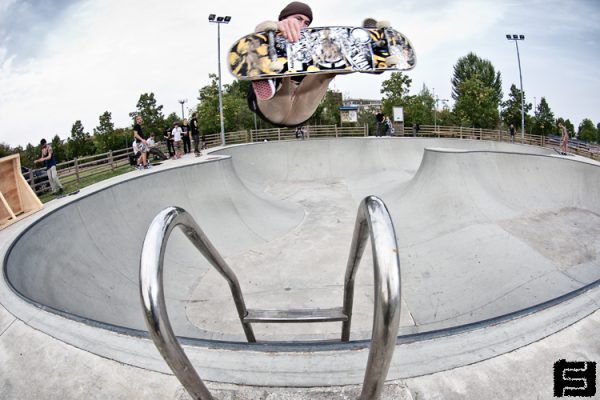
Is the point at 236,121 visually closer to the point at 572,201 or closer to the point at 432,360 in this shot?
the point at 572,201

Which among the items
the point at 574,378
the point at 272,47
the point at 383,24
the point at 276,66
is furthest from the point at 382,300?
the point at 383,24

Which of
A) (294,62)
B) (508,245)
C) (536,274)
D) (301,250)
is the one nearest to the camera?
(294,62)

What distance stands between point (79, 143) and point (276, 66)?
57.0 metres

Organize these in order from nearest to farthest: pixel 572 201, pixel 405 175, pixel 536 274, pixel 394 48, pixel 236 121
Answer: pixel 394 48 → pixel 536 274 → pixel 572 201 → pixel 405 175 → pixel 236 121

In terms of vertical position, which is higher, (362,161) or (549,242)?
(362,161)

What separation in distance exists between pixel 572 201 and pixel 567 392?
403 inches

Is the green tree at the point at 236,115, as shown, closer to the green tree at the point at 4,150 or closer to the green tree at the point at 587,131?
the green tree at the point at 4,150

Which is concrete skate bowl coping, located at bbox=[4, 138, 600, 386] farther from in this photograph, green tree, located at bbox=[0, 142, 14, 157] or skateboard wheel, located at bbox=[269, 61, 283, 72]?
green tree, located at bbox=[0, 142, 14, 157]

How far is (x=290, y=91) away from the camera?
13.4 feet

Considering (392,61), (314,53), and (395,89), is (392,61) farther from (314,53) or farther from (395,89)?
(395,89)

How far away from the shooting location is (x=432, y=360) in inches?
74.1

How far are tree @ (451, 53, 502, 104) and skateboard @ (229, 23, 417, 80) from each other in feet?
222

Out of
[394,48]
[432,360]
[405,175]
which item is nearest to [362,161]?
[405,175]

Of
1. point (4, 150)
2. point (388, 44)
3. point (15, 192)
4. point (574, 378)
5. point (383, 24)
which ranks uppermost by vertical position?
point (4, 150)
